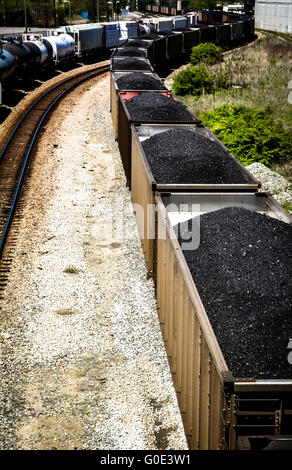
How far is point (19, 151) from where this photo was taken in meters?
22.1

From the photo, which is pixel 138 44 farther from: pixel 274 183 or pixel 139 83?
pixel 274 183

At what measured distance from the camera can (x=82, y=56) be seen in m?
50.7

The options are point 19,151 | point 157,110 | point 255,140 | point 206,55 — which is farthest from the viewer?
point 206,55

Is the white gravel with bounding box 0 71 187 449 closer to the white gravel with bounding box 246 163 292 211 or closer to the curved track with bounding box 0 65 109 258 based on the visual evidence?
the curved track with bounding box 0 65 109 258

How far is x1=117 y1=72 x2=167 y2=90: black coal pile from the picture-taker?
21062 mm

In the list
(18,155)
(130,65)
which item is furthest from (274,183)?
(130,65)

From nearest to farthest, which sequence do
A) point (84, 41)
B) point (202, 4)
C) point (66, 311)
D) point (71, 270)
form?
point (66, 311)
point (71, 270)
point (84, 41)
point (202, 4)

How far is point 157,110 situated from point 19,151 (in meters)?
7.99

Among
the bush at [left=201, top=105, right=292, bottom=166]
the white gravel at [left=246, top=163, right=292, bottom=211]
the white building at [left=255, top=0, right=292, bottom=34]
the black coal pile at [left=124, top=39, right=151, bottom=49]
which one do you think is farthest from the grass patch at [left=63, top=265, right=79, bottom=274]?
the white building at [left=255, top=0, right=292, bottom=34]

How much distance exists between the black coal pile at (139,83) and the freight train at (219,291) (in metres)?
9.11

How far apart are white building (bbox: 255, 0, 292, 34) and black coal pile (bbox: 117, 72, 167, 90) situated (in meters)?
73.1

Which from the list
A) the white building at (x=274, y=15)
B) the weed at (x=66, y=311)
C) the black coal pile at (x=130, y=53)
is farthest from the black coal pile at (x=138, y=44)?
the white building at (x=274, y=15)

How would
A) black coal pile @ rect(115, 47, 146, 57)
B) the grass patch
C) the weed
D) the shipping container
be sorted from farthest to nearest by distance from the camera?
1. black coal pile @ rect(115, 47, 146, 57)
2. the grass patch
3. the weed
4. the shipping container

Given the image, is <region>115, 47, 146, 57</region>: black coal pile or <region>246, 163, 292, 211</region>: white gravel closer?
<region>246, 163, 292, 211</region>: white gravel
